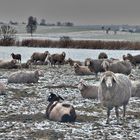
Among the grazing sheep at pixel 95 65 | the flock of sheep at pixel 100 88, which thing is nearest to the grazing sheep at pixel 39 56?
the flock of sheep at pixel 100 88

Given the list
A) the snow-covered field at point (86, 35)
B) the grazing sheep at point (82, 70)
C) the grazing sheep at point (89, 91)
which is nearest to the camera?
the grazing sheep at point (89, 91)

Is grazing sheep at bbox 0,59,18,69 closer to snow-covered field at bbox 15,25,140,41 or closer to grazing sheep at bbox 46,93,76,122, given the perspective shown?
grazing sheep at bbox 46,93,76,122

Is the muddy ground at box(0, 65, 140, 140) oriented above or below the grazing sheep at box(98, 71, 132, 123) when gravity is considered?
below

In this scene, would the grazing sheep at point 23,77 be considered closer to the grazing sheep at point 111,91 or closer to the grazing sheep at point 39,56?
the grazing sheep at point 111,91

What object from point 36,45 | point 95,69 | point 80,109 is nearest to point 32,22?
point 36,45

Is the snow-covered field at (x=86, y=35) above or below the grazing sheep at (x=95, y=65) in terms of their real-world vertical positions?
above

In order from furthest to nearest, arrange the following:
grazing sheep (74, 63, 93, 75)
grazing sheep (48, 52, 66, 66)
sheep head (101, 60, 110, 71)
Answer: grazing sheep (48, 52, 66, 66) < grazing sheep (74, 63, 93, 75) < sheep head (101, 60, 110, 71)

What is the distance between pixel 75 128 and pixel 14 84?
9.48m

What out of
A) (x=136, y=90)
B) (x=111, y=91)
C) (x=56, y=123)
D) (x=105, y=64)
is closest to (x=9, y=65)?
(x=105, y=64)

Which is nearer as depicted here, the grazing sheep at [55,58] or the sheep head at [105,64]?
the sheep head at [105,64]

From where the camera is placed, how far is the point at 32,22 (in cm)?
16450

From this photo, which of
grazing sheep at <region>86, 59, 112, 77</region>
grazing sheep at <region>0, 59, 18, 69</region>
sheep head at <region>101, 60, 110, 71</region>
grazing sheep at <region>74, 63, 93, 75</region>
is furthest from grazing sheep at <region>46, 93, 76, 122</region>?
grazing sheep at <region>0, 59, 18, 69</region>

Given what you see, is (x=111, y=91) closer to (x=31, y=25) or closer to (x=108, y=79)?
(x=108, y=79)

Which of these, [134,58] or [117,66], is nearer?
[117,66]
